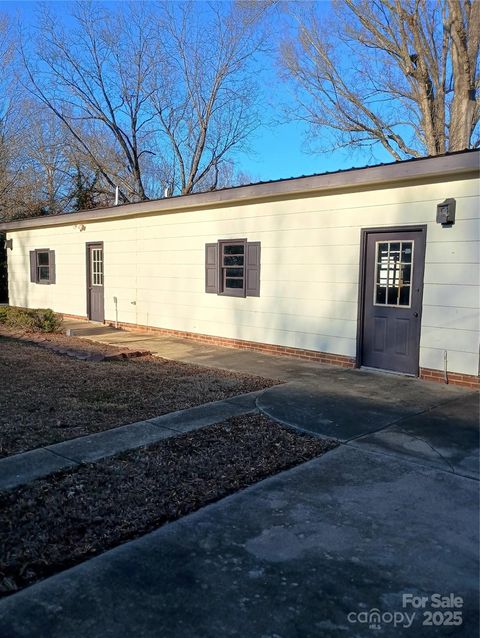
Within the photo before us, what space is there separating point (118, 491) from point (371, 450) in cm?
214

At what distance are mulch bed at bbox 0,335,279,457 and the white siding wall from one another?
6.16 ft

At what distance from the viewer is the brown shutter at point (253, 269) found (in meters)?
9.29

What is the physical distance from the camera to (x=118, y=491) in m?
3.45

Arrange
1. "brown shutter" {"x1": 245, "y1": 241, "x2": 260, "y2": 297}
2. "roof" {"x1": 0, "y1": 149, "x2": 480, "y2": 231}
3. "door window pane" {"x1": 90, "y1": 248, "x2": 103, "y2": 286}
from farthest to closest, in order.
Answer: "door window pane" {"x1": 90, "y1": 248, "x2": 103, "y2": 286} → "brown shutter" {"x1": 245, "y1": 241, "x2": 260, "y2": 297} → "roof" {"x1": 0, "y1": 149, "x2": 480, "y2": 231}

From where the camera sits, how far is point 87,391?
20.4ft

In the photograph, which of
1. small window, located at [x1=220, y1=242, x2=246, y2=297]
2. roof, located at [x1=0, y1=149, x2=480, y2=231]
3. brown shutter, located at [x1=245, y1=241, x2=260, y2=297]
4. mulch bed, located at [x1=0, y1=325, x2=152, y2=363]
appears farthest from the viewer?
small window, located at [x1=220, y1=242, x2=246, y2=297]

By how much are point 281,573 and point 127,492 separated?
1326 millimetres

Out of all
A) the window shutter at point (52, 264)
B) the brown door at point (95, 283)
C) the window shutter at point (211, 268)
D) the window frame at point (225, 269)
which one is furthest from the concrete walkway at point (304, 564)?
the window shutter at point (52, 264)

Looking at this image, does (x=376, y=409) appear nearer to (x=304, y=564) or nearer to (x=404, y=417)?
(x=404, y=417)

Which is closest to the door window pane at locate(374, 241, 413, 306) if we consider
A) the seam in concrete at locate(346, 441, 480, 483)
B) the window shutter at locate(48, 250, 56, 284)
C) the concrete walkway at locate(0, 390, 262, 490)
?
the concrete walkway at locate(0, 390, 262, 490)

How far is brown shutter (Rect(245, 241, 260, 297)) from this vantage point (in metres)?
9.29

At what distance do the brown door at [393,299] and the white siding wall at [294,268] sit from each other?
0.53ft

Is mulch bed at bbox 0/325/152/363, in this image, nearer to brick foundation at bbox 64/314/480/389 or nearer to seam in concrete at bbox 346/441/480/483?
brick foundation at bbox 64/314/480/389

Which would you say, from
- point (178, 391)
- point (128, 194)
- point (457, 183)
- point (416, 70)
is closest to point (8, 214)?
point (128, 194)
